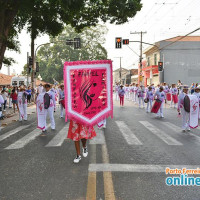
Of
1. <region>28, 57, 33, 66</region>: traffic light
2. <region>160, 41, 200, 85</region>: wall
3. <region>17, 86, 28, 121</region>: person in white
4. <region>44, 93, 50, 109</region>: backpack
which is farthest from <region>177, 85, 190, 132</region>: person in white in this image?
<region>160, 41, 200, 85</region>: wall

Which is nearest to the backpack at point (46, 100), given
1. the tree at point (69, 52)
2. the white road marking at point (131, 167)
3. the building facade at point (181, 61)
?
A: the white road marking at point (131, 167)

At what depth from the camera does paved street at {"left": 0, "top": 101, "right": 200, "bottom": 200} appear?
3.48 m


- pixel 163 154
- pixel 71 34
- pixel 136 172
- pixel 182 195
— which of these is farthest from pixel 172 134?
pixel 71 34

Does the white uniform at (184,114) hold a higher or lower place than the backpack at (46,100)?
lower

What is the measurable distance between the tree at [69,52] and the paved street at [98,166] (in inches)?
1759

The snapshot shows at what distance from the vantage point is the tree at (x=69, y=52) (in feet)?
166

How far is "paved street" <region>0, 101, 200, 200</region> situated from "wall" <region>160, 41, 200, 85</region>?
31036 mm

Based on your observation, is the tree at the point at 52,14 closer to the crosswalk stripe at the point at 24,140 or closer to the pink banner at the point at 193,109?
the crosswalk stripe at the point at 24,140

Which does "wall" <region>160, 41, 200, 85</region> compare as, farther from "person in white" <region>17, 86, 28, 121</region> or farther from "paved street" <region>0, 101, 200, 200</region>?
"paved street" <region>0, 101, 200, 200</region>

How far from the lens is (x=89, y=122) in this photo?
471 cm

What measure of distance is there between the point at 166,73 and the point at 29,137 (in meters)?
33.1

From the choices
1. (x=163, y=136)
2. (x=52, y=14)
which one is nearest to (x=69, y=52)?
(x=52, y=14)

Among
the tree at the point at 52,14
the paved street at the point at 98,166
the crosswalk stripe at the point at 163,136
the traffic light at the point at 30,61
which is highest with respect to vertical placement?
the tree at the point at 52,14

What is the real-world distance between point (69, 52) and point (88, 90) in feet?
159
